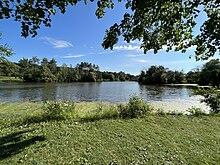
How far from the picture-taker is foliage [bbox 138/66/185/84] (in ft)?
227

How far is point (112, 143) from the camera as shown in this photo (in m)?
4.85

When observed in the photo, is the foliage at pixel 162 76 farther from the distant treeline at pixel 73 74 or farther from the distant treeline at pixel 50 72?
the distant treeline at pixel 50 72

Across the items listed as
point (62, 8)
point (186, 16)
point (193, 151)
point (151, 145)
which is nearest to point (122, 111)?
point (151, 145)

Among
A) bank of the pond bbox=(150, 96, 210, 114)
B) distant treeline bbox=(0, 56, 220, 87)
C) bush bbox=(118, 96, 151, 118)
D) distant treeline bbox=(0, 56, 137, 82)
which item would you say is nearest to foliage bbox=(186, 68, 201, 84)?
distant treeline bbox=(0, 56, 220, 87)

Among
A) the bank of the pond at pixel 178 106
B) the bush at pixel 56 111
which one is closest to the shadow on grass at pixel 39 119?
the bush at pixel 56 111

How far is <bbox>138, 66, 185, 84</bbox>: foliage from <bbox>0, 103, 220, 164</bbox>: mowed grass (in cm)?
6460

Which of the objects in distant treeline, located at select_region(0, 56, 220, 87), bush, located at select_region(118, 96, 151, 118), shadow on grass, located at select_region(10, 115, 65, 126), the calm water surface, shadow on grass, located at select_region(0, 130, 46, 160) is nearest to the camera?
shadow on grass, located at select_region(0, 130, 46, 160)

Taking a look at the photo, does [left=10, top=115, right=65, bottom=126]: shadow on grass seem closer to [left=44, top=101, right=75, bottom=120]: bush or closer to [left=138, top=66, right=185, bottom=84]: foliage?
[left=44, top=101, right=75, bottom=120]: bush

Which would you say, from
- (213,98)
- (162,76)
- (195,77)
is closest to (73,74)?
(162,76)

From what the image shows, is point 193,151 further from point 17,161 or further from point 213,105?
point 213,105

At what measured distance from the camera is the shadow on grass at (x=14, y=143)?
13.6 ft

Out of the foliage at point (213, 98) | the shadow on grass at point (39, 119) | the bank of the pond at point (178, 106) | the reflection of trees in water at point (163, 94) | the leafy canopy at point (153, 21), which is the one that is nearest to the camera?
the leafy canopy at point (153, 21)

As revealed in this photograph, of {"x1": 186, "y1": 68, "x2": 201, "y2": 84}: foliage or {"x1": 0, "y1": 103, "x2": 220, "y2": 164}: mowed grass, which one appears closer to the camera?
{"x1": 0, "y1": 103, "x2": 220, "y2": 164}: mowed grass

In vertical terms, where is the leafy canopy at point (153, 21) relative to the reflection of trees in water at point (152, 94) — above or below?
above
